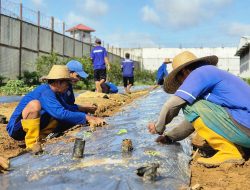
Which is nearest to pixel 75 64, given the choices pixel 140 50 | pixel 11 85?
pixel 11 85

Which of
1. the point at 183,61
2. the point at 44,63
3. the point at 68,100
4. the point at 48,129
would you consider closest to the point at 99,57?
the point at 44,63

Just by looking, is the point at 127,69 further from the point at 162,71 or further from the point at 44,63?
the point at 44,63

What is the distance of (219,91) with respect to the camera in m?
3.48

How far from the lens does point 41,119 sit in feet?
15.6

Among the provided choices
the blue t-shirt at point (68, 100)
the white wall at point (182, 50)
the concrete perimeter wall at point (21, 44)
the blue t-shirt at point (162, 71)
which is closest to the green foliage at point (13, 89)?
the concrete perimeter wall at point (21, 44)

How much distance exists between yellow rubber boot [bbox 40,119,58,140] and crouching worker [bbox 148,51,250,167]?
1727mm

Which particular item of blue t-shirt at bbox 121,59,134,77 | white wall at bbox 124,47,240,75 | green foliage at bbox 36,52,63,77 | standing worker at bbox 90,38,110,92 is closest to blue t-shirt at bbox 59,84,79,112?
standing worker at bbox 90,38,110,92

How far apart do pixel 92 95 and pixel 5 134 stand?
5130 millimetres

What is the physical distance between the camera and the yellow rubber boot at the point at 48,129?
4935mm

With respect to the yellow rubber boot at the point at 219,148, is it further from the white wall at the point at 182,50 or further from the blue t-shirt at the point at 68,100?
the white wall at the point at 182,50

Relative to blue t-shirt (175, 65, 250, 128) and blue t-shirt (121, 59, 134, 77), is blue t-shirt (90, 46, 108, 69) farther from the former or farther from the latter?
blue t-shirt (175, 65, 250, 128)

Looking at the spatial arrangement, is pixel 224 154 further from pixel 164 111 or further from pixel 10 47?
pixel 10 47

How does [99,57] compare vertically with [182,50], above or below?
below

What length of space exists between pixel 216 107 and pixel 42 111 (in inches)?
79.9
